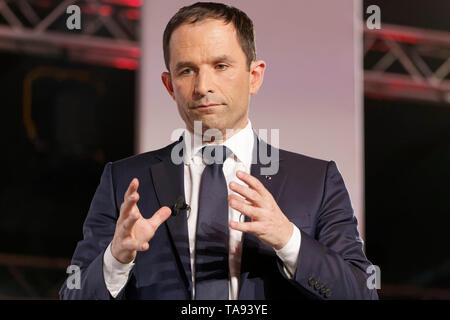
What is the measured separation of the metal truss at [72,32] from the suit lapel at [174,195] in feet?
7.04

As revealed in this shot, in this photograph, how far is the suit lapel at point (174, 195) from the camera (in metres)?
1.80

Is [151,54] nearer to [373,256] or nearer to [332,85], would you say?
[332,85]

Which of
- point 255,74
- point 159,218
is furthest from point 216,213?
point 255,74

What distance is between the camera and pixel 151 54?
238 cm

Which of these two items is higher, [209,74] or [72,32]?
[72,32]

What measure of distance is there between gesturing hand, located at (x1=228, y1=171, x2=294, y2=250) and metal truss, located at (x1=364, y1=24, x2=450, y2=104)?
90.4 inches

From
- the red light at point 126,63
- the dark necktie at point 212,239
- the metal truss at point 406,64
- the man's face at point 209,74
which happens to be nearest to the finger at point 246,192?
A: the dark necktie at point 212,239

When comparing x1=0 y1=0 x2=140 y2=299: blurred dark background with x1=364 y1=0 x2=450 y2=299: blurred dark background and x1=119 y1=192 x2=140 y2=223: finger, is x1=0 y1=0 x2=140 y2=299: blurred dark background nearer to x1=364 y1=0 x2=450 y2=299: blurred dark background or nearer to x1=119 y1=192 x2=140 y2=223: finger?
x1=364 y1=0 x2=450 y2=299: blurred dark background

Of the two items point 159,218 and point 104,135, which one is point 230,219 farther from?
point 104,135

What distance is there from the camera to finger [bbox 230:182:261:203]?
157 centimetres

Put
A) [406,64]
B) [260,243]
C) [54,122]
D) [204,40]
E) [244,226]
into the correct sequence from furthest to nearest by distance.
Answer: [54,122], [406,64], [204,40], [260,243], [244,226]

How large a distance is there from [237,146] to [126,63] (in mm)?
2559

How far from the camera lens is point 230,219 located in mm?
1869
